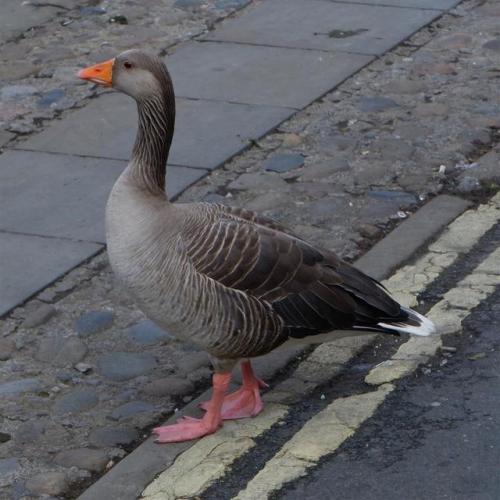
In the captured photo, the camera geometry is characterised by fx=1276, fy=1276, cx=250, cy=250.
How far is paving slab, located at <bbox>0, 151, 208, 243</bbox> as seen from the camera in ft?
21.9

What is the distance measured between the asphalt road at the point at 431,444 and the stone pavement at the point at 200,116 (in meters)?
1.93

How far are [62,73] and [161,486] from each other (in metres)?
4.70

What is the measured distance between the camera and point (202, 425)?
4.96 metres

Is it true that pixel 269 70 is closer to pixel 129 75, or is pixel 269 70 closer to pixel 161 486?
pixel 129 75

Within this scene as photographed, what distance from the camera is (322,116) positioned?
804cm

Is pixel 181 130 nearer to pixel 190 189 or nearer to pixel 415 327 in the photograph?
pixel 190 189

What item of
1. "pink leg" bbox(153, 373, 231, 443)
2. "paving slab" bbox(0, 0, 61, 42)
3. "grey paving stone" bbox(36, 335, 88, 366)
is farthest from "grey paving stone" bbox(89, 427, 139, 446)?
"paving slab" bbox(0, 0, 61, 42)

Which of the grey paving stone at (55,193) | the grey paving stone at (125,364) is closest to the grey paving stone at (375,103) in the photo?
the grey paving stone at (55,193)

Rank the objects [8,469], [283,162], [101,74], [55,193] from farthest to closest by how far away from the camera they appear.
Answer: [283,162]
[55,193]
[101,74]
[8,469]

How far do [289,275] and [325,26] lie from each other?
191 inches

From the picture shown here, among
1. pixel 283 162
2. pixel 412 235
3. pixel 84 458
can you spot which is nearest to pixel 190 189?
pixel 283 162

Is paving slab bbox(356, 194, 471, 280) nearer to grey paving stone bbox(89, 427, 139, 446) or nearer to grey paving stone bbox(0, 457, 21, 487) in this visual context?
grey paving stone bbox(89, 427, 139, 446)

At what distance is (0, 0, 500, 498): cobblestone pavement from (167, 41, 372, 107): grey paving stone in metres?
0.19

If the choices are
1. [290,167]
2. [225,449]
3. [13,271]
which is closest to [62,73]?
[290,167]
